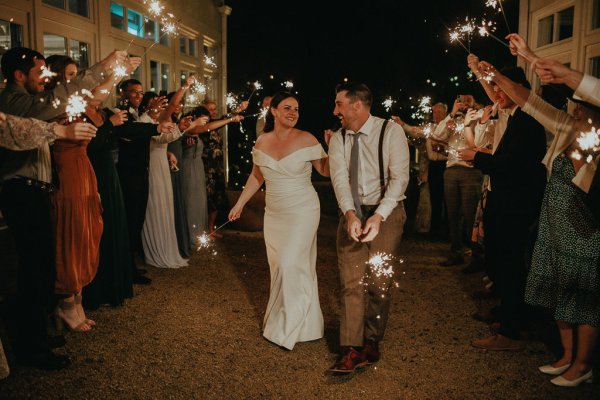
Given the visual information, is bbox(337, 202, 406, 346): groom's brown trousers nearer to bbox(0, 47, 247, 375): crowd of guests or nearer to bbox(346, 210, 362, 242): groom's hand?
bbox(346, 210, 362, 242): groom's hand

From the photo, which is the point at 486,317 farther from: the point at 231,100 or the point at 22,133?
the point at 231,100

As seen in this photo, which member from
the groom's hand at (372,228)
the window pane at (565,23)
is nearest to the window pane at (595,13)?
the window pane at (565,23)

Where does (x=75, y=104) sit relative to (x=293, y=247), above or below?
above

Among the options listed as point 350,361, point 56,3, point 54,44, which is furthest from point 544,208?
point 56,3

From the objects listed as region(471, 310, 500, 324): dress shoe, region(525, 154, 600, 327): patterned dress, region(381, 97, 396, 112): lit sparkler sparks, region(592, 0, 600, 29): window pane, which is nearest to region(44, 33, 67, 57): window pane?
region(471, 310, 500, 324): dress shoe

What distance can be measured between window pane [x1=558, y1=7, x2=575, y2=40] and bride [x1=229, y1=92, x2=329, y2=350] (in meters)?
5.27

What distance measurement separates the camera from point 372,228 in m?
3.70

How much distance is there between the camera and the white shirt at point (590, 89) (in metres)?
3.21

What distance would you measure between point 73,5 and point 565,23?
7.07 meters

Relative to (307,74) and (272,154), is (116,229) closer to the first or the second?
(272,154)

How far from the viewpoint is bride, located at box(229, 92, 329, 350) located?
4531mm

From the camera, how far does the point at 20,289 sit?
4.00 m

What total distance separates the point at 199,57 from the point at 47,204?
32.6ft

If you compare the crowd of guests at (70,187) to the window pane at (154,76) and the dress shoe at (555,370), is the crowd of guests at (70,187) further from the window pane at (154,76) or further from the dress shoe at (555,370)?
the window pane at (154,76)
